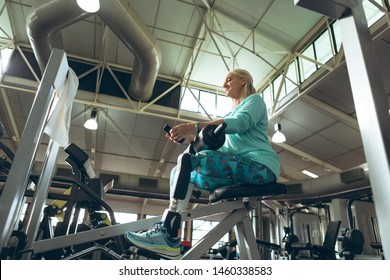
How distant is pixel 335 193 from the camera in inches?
200

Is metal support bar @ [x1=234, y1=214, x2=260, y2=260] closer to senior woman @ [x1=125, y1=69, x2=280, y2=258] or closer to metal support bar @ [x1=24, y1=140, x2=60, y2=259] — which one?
senior woman @ [x1=125, y1=69, x2=280, y2=258]

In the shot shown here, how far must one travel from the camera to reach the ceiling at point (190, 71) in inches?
180

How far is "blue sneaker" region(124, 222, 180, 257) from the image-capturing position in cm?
108

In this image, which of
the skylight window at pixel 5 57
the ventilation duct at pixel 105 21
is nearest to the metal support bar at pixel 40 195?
the ventilation duct at pixel 105 21

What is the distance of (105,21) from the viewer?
3.53m

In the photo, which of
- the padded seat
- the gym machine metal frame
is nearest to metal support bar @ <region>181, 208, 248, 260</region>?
the gym machine metal frame

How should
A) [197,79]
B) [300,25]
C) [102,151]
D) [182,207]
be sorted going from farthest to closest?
1. [102,151]
2. [197,79]
3. [300,25]
4. [182,207]

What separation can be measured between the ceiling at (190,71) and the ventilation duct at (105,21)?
910mm

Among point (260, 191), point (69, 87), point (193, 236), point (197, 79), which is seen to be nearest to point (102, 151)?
point (197, 79)

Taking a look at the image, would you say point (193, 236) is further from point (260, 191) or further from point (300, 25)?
point (260, 191)
